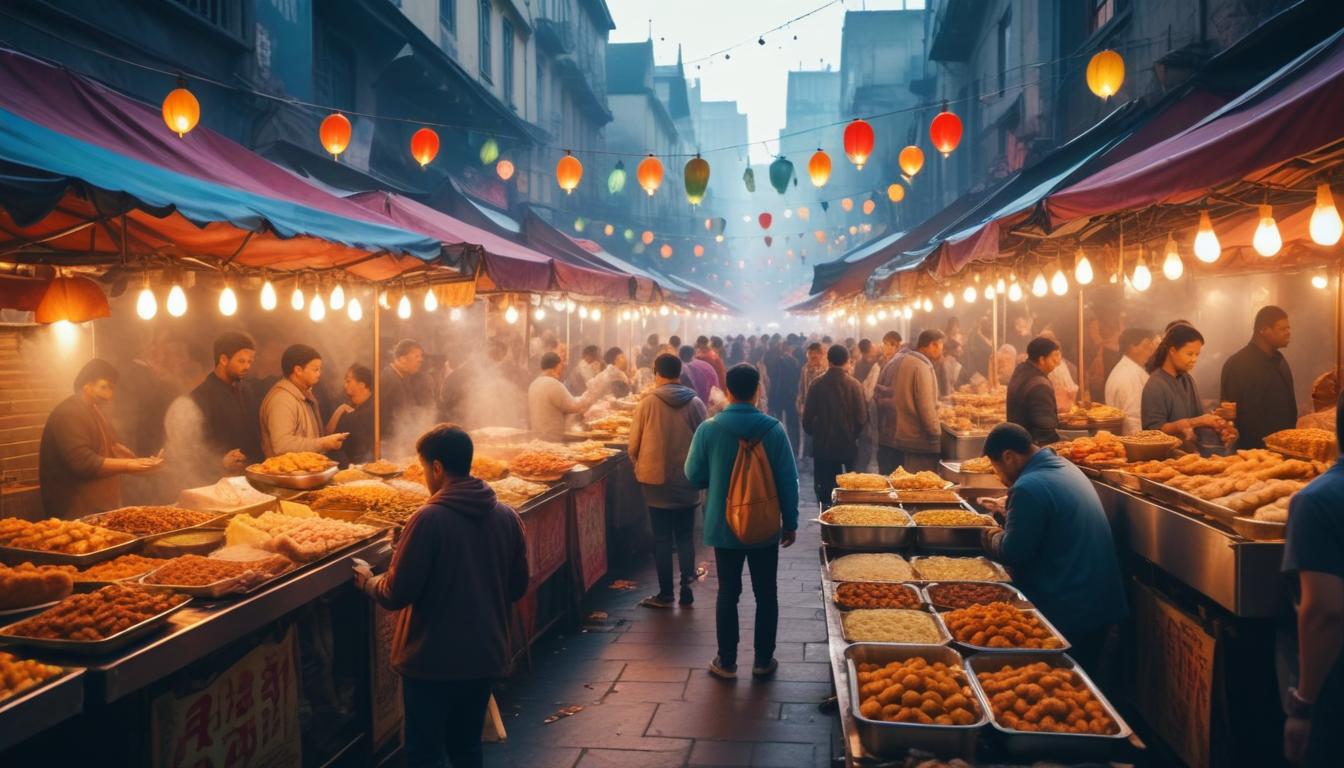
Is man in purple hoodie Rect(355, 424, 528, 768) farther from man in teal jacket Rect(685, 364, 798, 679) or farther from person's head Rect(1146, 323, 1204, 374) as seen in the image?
person's head Rect(1146, 323, 1204, 374)

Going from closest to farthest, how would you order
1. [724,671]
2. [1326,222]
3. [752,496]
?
1. [1326,222]
2. [752,496]
3. [724,671]

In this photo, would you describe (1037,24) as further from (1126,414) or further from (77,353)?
(77,353)

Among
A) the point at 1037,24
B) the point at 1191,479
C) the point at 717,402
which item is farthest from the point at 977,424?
the point at 1037,24

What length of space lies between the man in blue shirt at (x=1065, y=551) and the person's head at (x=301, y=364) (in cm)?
570

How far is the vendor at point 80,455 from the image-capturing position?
6516mm

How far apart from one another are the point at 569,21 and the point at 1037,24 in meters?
20.7

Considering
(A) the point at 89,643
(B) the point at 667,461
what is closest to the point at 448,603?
(A) the point at 89,643

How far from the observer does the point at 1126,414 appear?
898 centimetres

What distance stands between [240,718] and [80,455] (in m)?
3.63

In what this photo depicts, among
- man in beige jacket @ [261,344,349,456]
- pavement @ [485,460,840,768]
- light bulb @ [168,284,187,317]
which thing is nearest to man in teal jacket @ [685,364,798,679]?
pavement @ [485,460,840,768]

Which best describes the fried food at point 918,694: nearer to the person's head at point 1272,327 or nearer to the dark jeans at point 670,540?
the dark jeans at point 670,540

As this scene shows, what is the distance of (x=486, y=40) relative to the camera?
75.8 feet

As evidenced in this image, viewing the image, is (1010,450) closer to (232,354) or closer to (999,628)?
(999,628)

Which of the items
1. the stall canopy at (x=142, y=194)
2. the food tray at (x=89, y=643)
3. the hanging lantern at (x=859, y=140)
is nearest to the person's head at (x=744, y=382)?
the stall canopy at (x=142, y=194)
